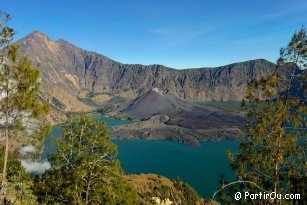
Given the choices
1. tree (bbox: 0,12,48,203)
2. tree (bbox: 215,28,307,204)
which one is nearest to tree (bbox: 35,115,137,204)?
tree (bbox: 0,12,48,203)

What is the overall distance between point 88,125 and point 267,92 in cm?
1734

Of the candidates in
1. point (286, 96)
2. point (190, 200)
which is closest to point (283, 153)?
point (286, 96)

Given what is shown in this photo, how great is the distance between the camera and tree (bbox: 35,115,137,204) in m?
31.1

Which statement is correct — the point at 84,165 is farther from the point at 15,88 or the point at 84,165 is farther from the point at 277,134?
the point at 277,134

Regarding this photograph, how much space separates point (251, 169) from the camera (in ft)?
68.3

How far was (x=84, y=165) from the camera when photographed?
30500mm

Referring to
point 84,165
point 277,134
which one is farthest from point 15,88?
point 277,134

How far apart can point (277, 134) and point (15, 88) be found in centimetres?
1724

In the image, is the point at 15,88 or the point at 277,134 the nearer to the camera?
the point at 277,134

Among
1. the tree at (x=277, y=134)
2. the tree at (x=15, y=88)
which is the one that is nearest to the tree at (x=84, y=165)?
the tree at (x=15, y=88)

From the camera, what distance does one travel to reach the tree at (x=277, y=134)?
63.5 ft

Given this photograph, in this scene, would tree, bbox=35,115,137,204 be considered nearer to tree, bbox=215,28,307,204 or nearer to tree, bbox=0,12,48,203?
tree, bbox=0,12,48,203

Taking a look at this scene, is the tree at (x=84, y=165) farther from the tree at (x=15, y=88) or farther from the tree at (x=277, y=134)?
the tree at (x=277, y=134)

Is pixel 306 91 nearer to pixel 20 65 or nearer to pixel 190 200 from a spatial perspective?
pixel 20 65
